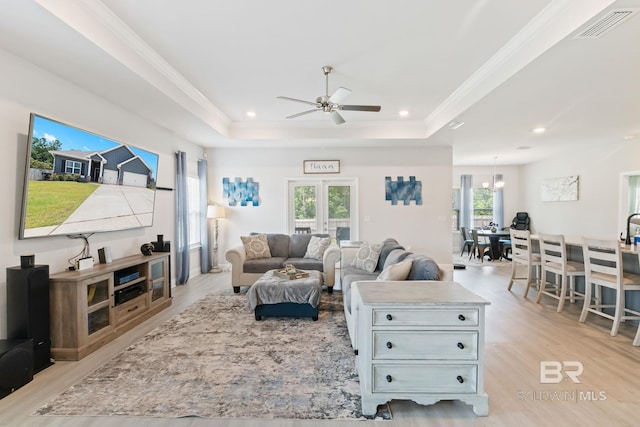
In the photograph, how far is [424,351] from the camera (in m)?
2.05

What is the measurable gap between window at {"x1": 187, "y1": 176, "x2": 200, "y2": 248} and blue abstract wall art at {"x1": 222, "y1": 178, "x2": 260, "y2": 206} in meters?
0.59

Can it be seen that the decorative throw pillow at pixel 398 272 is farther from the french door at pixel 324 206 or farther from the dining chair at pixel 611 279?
the french door at pixel 324 206

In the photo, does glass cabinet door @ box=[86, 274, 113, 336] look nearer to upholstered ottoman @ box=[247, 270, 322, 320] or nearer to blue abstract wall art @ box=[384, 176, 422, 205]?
upholstered ottoman @ box=[247, 270, 322, 320]

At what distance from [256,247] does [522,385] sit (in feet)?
13.7

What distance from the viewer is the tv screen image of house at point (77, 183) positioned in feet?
9.01

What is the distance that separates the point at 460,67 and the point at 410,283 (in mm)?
2728

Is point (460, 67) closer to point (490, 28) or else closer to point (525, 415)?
point (490, 28)

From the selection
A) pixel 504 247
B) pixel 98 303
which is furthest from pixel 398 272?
pixel 504 247

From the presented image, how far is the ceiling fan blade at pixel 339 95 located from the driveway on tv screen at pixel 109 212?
2.78 meters

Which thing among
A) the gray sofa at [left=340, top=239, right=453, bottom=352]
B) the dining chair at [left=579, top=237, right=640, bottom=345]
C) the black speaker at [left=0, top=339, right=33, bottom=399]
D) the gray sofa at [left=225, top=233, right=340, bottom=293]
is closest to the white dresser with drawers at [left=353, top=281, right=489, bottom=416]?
the gray sofa at [left=340, top=239, right=453, bottom=352]

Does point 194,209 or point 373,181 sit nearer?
point 194,209

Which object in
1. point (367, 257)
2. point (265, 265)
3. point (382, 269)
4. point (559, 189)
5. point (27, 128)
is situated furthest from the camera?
point (559, 189)

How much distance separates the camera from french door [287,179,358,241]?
700 cm

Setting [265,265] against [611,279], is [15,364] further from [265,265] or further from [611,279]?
[611,279]
